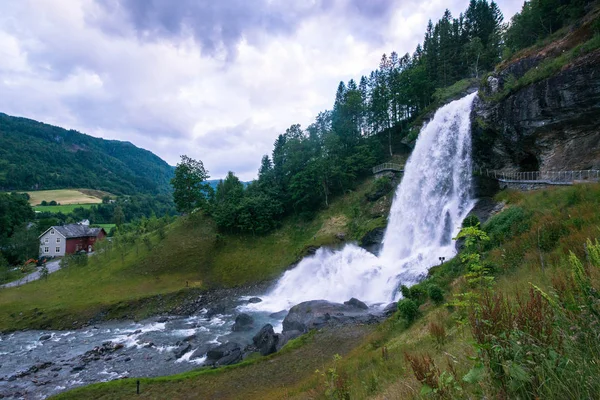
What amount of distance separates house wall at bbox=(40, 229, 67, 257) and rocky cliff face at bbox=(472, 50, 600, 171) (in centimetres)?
8131

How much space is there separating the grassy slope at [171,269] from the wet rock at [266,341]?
1712cm

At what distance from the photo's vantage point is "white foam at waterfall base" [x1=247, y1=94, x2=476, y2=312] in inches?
1027

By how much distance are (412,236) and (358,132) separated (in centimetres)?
3024

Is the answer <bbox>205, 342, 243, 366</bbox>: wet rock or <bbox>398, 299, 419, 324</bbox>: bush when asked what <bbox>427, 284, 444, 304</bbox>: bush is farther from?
<bbox>205, 342, 243, 366</bbox>: wet rock

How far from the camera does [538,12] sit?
33.2 metres

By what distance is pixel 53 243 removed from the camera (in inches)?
2480

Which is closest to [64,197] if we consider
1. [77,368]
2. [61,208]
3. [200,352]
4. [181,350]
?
[61,208]

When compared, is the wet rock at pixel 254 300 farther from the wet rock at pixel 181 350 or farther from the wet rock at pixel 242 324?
the wet rock at pixel 181 350


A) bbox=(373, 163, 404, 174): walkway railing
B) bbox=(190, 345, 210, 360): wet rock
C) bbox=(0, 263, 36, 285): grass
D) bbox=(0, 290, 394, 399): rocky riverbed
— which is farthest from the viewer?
bbox=(373, 163, 404, 174): walkway railing

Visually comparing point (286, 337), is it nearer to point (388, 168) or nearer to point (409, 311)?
point (409, 311)

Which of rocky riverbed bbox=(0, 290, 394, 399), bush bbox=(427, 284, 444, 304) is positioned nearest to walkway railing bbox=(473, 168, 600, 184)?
bush bbox=(427, 284, 444, 304)

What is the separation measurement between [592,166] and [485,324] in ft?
84.1

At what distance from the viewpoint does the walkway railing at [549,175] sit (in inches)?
738

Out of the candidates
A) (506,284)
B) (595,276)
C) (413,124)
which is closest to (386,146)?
(413,124)
